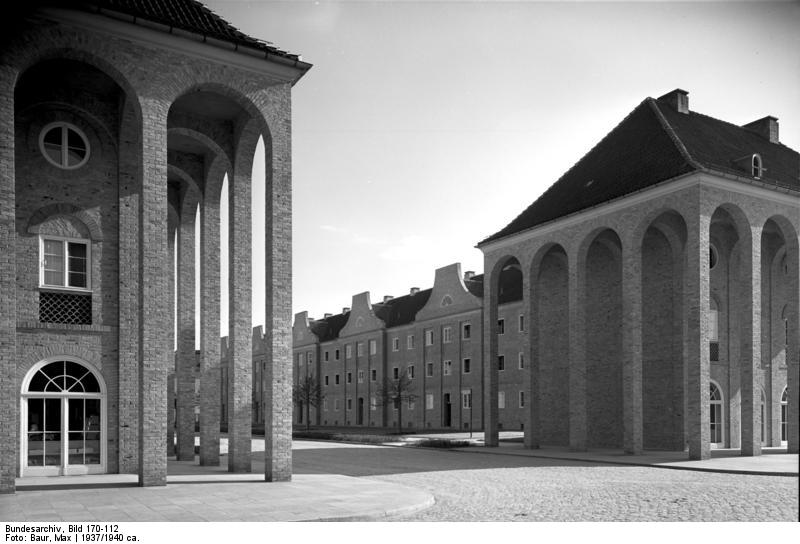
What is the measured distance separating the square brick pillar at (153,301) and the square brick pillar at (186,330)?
24.6 feet

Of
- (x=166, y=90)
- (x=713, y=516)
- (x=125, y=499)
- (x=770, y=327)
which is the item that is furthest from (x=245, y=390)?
(x=770, y=327)

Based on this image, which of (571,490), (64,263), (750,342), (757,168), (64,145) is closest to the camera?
(571,490)

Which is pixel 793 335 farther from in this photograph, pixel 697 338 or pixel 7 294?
pixel 7 294

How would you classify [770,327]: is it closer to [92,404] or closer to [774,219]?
[774,219]

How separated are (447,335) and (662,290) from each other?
27289mm

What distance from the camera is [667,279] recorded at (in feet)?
94.4

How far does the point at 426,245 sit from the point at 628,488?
35.4ft

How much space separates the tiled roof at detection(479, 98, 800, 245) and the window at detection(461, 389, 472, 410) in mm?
19949

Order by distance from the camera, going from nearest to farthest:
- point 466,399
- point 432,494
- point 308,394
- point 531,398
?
point 432,494
point 531,398
point 466,399
point 308,394

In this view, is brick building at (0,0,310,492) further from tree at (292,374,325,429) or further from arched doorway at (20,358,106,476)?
tree at (292,374,325,429)

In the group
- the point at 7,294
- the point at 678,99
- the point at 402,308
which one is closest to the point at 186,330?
the point at 7,294

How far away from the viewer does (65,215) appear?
18.3 metres

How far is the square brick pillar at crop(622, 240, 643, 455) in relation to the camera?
26.0m

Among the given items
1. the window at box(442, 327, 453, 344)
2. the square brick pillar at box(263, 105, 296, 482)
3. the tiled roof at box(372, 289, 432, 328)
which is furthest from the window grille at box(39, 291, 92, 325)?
the tiled roof at box(372, 289, 432, 328)
